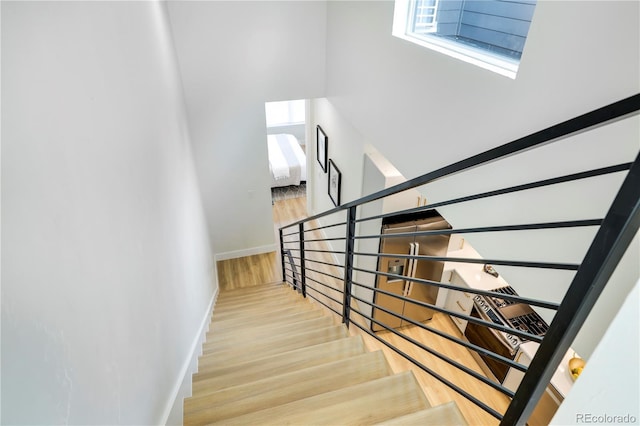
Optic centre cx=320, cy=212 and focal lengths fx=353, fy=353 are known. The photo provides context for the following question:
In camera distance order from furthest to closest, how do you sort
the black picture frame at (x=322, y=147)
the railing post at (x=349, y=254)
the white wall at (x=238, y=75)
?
the black picture frame at (x=322, y=147), the white wall at (x=238, y=75), the railing post at (x=349, y=254)

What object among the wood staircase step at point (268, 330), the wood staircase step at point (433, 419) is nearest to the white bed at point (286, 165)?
the wood staircase step at point (268, 330)

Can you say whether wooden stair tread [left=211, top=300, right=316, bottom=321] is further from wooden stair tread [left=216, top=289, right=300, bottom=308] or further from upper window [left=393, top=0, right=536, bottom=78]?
upper window [left=393, top=0, right=536, bottom=78]

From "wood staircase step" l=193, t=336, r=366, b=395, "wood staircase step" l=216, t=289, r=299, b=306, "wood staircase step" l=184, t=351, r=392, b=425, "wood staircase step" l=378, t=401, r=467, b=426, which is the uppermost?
"wood staircase step" l=378, t=401, r=467, b=426

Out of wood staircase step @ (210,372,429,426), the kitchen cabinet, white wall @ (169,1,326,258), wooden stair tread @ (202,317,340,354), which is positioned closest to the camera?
wood staircase step @ (210,372,429,426)

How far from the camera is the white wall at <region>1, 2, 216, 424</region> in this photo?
823 mm

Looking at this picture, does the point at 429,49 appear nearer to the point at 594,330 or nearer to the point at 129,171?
the point at 594,330

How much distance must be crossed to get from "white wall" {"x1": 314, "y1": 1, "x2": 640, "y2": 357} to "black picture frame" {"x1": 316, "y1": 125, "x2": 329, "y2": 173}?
2234 mm

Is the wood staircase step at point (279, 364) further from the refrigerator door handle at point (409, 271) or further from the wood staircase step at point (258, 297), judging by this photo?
the wood staircase step at point (258, 297)

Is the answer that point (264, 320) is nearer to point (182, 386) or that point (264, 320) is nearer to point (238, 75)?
point (182, 386)

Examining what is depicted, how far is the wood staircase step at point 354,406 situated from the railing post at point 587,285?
69 cm

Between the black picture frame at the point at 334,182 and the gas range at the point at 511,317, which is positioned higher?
the black picture frame at the point at 334,182

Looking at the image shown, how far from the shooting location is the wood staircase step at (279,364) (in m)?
1.94

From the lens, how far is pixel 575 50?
48.5 inches

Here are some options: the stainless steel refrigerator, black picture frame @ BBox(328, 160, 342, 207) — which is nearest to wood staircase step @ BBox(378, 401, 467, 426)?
the stainless steel refrigerator
